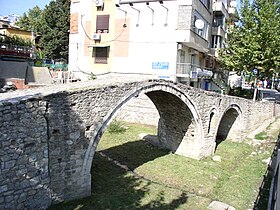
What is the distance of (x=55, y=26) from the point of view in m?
33.9

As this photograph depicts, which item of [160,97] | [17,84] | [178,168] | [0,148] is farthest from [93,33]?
[0,148]

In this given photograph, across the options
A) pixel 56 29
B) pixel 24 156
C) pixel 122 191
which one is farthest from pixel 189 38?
pixel 56 29

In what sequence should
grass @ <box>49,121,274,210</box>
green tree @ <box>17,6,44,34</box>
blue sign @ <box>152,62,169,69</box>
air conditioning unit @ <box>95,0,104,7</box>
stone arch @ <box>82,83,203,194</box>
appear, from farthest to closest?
green tree @ <box>17,6,44,34</box>, air conditioning unit @ <box>95,0,104,7</box>, blue sign @ <box>152,62,169,69</box>, grass @ <box>49,121,274,210</box>, stone arch @ <box>82,83,203,194</box>

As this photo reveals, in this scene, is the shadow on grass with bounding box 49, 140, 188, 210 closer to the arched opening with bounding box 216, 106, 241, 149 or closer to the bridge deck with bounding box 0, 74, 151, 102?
the bridge deck with bounding box 0, 74, 151, 102

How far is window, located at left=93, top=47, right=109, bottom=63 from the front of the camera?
73.0 ft

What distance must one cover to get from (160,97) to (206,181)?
4410 mm

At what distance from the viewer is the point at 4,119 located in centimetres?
673

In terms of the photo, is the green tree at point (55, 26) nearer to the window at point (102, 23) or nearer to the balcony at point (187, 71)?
the window at point (102, 23)

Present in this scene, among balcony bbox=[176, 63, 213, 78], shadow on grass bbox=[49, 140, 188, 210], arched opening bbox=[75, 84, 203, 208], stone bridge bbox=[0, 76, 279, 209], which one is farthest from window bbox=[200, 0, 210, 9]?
shadow on grass bbox=[49, 140, 188, 210]

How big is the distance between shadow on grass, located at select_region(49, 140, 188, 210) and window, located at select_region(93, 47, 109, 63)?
10.7 metres

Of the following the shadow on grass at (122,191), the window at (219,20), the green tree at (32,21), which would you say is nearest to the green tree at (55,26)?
the green tree at (32,21)

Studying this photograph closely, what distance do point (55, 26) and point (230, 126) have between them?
25057mm

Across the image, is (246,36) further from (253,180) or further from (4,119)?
(4,119)

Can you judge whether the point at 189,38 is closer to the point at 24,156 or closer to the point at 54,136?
the point at 54,136
